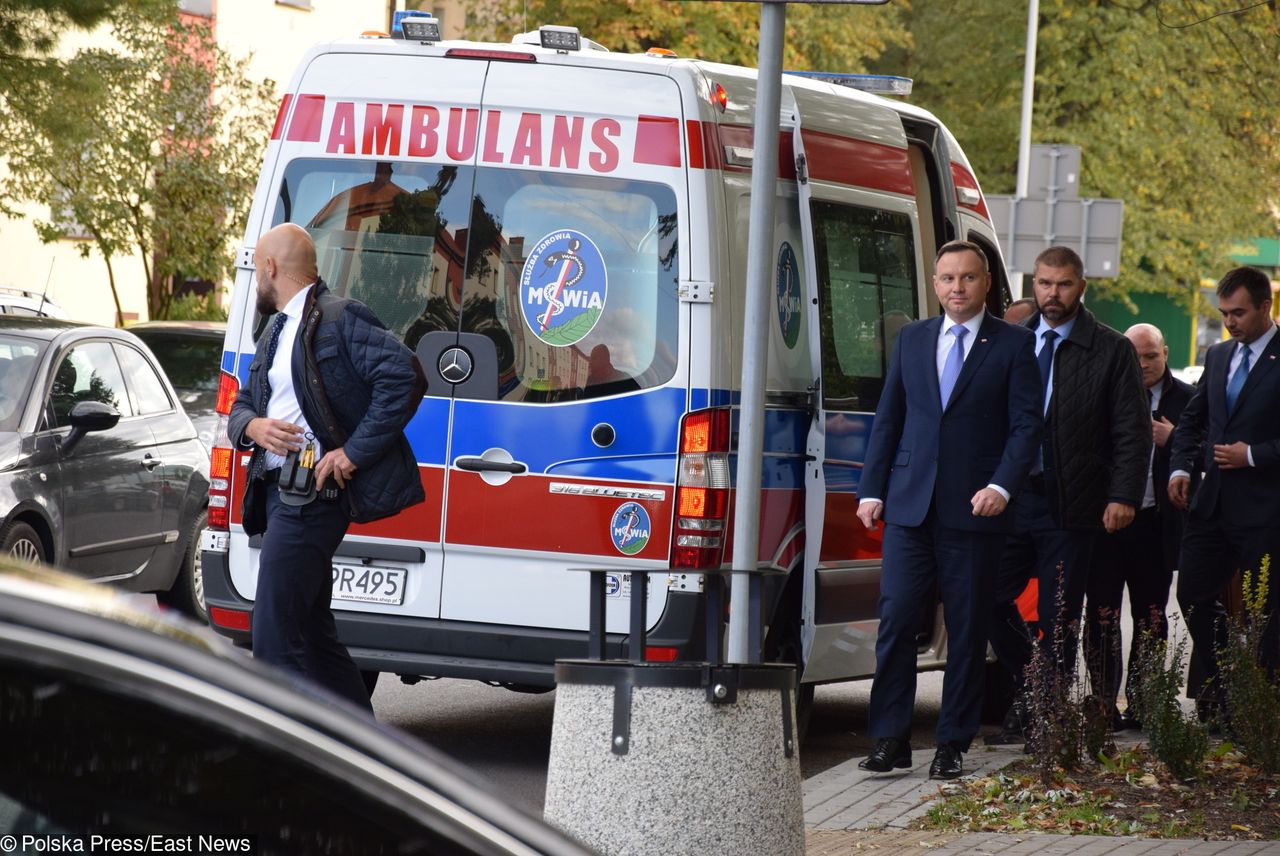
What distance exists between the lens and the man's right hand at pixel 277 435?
21.4 ft

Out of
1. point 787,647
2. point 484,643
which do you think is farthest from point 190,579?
point 787,647

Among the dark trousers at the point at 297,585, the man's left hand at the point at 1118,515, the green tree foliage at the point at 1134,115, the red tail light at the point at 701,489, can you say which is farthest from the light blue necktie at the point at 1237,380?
the green tree foliage at the point at 1134,115

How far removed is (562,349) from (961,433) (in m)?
1.49

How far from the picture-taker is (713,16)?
31578 mm

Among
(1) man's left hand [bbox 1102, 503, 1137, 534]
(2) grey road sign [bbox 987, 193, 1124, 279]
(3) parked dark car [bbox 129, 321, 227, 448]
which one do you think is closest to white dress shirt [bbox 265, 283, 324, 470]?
(1) man's left hand [bbox 1102, 503, 1137, 534]

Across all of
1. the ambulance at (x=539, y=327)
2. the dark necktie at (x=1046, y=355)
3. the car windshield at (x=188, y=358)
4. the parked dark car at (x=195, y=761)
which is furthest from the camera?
the car windshield at (x=188, y=358)

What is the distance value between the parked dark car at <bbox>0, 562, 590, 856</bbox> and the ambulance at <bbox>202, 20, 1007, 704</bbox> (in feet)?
17.4

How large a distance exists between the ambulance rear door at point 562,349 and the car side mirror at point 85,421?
12.2 ft

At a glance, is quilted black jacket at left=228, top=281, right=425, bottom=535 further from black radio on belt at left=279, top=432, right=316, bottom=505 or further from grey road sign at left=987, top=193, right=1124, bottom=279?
grey road sign at left=987, top=193, right=1124, bottom=279

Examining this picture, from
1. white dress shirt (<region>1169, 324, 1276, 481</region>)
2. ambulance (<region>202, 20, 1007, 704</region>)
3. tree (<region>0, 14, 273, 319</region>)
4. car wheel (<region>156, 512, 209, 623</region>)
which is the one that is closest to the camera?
ambulance (<region>202, 20, 1007, 704</region>)

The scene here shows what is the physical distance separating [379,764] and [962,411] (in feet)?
19.0

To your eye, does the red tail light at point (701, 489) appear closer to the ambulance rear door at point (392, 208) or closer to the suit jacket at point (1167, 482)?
the ambulance rear door at point (392, 208)

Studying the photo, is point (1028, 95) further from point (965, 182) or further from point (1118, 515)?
point (1118, 515)

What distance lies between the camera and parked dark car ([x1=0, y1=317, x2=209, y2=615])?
9.95 m
